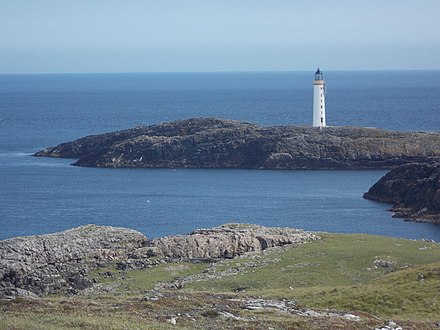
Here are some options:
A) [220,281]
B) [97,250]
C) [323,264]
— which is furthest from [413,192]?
[220,281]

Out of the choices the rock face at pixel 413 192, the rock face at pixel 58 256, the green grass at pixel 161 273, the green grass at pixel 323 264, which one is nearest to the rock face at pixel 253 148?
the rock face at pixel 413 192

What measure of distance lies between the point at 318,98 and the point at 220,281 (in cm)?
9497

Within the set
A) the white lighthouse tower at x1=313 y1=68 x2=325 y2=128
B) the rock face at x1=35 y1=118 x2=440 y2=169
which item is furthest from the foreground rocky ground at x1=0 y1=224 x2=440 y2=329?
the white lighthouse tower at x1=313 y1=68 x2=325 y2=128

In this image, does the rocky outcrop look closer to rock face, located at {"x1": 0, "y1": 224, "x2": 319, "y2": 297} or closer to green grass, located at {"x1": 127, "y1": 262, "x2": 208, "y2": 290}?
rock face, located at {"x1": 0, "y1": 224, "x2": 319, "y2": 297}

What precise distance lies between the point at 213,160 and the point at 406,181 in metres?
42.4

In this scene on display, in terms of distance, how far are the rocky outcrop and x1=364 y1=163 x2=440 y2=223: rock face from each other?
3414 centimetres

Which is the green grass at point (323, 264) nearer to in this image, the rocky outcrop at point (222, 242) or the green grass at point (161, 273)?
the green grass at point (161, 273)

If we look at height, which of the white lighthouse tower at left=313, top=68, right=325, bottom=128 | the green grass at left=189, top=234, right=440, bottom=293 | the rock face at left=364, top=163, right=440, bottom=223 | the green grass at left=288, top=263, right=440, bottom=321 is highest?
the white lighthouse tower at left=313, top=68, right=325, bottom=128

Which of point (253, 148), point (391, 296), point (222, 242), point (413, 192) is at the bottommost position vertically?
point (413, 192)

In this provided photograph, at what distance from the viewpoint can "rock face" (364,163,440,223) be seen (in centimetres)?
8144

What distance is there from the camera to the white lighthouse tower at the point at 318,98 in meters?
131

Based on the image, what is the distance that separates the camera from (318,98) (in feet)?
433

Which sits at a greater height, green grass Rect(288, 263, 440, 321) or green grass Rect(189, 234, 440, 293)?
green grass Rect(288, 263, 440, 321)

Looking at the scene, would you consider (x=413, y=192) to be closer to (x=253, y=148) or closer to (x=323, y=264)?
(x=253, y=148)
